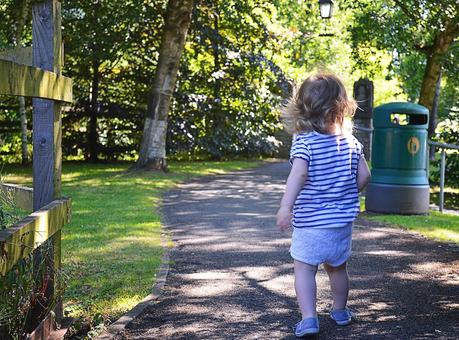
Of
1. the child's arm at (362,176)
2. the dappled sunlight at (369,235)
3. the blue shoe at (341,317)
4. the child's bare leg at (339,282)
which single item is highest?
the child's arm at (362,176)

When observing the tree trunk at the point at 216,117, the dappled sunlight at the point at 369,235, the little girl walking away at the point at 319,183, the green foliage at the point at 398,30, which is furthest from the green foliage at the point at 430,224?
the tree trunk at the point at 216,117

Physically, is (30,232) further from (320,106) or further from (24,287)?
(320,106)

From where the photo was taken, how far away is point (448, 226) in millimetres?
9508

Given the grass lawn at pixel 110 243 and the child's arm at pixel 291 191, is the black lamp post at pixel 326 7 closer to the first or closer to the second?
the grass lawn at pixel 110 243

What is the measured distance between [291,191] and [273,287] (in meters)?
1.76

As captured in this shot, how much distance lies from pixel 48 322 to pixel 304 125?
78.9 inches

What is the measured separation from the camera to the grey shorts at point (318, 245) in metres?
4.50

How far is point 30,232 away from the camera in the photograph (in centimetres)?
375

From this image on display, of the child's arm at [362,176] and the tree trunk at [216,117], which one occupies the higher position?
the tree trunk at [216,117]

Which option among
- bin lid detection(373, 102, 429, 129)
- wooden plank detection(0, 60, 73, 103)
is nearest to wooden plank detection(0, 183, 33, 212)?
wooden plank detection(0, 60, 73, 103)

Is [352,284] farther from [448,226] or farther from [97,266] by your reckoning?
[448,226]


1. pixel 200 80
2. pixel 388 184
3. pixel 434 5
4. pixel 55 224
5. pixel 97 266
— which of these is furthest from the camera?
pixel 200 80

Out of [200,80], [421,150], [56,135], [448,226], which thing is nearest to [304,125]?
[56,135]

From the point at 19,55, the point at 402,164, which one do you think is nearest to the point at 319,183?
the point at 19,55
